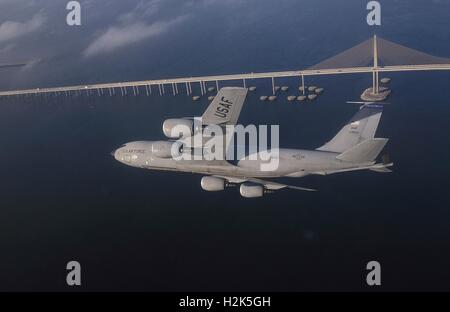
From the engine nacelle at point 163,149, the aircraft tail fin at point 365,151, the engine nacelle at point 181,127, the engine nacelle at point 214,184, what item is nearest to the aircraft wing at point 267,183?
the engine nacelle at point 214,184

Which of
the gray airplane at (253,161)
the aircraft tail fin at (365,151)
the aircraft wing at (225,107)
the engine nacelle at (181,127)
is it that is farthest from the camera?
the engine nacelle at (181,127)

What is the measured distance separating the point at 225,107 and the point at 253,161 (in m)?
8.62

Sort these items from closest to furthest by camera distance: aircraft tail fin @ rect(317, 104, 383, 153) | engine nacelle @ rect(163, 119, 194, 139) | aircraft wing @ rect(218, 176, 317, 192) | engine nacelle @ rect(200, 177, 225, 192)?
engine nacelle @ rect(163, 119, 194, 139) → aircraft wing @ rect(218, 176, 317, 192) → engine nacelle @ rect(200, 177, 225, 192) → aircraft tail fin @ rect(317, 104, 383, 153)

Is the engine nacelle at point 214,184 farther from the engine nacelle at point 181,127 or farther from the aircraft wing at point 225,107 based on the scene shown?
the aircraft wing at point 225,107

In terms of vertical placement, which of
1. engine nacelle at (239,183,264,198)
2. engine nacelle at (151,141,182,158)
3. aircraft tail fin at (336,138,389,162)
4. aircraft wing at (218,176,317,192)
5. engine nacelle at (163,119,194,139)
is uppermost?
engine nacelle at (163,119,194,139)

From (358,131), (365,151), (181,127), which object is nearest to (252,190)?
(181,127)

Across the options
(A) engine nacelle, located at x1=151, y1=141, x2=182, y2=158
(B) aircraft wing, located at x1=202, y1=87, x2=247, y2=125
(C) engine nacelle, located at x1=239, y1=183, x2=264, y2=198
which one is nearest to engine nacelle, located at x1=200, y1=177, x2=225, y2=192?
(C) engine nacelle, located at x1=239, y1=183, x2=264, y2=198

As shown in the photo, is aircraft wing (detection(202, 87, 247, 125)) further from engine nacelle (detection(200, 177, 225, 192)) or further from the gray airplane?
engine nacelle (detection(200, 177, 225, 192))

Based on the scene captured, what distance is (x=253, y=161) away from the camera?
4831 centimetres

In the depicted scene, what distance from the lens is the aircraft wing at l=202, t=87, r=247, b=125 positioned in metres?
41.9

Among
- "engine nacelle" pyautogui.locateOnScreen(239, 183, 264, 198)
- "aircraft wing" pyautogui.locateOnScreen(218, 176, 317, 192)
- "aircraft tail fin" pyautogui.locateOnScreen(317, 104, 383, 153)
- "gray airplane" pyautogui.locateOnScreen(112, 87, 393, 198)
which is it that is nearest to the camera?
"gray airplane" pyautogui.locateOnScreen(112, 87, 393, 198)

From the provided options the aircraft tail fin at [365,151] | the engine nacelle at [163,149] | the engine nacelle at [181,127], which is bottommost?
the aircraft tail fin at [365,151]

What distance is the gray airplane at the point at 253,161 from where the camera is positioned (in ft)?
140

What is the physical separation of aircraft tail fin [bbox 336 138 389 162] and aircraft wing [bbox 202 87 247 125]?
12.9 metres
